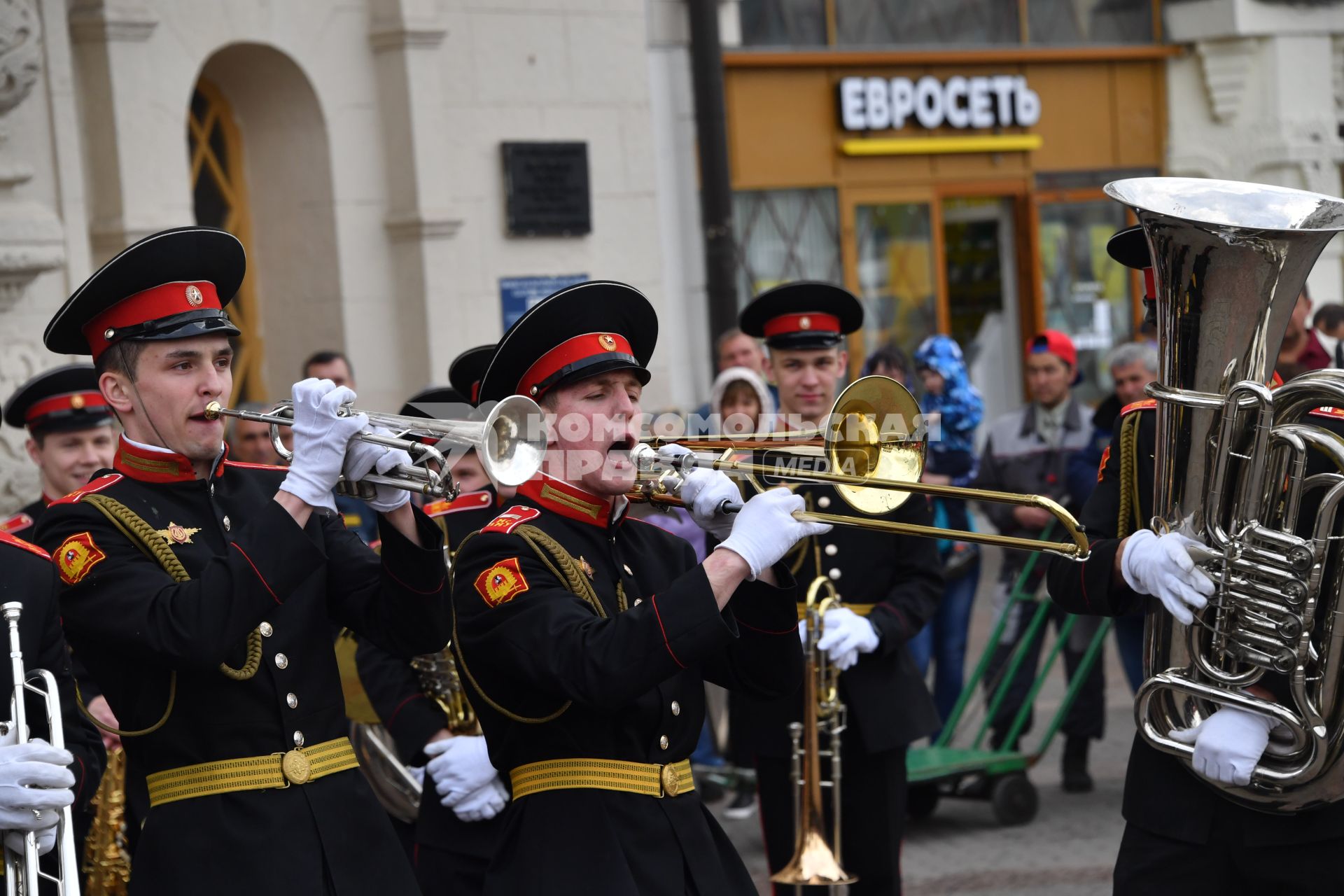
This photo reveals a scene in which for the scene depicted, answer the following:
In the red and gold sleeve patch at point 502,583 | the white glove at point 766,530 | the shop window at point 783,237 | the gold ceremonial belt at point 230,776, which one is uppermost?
the shop window at point 783,237

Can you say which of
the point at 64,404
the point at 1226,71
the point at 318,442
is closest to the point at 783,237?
the point at 1226,71

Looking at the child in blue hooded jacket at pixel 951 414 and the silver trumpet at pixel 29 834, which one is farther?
the child in blue hooded jacket at pixel 951 414

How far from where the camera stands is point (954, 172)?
1366 centimetres

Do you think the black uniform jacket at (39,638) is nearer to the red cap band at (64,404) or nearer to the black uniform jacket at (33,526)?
the black uniform jacket at (33,526)

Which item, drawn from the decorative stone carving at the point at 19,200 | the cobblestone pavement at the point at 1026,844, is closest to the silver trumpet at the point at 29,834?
the cobblestone pavement at the point at 1026,844

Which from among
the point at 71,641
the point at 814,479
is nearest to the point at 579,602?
the point at 814,479

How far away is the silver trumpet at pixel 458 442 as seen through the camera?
3.30 metres

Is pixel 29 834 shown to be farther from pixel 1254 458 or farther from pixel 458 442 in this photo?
pixel 1254 458

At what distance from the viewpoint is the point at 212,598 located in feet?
10.5

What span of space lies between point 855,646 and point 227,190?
567cm

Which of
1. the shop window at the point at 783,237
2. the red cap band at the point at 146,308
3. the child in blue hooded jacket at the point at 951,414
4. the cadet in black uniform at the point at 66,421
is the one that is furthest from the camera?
the shop window at the point at 783,237

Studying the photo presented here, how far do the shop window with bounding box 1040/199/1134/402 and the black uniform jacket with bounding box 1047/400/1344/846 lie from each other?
34.7 feet

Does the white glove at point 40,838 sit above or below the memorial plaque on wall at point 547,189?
below

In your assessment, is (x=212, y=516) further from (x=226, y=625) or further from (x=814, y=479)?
(x=814, y=479)
